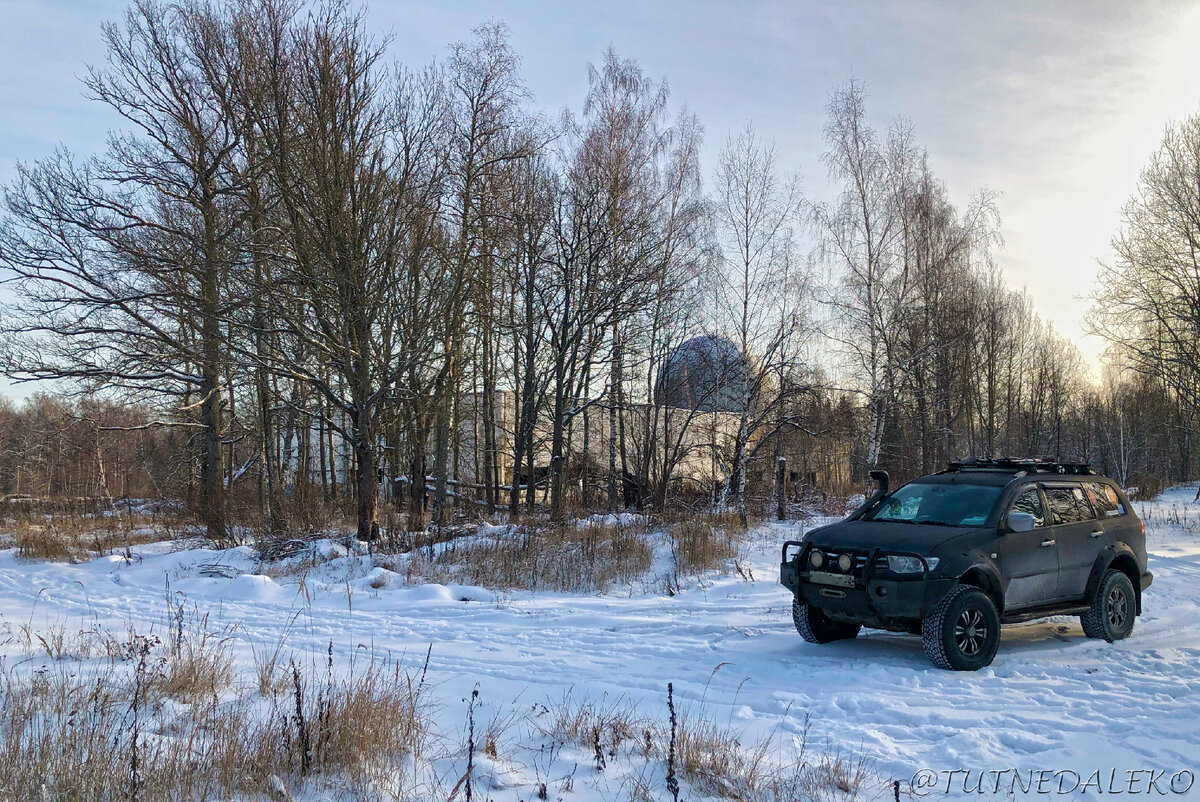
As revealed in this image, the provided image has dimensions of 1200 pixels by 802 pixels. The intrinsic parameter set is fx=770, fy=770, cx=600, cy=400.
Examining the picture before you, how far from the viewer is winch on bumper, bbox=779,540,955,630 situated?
676 centimetres

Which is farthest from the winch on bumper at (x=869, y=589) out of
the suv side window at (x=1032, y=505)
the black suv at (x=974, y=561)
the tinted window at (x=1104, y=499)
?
the tinted window at (x=1104, y=499)

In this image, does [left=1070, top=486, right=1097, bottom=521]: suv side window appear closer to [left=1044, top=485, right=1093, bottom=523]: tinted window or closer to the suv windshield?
[left=1044, top=485, right=1093, bottom=523]: tinted window

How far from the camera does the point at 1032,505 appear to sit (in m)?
7.75

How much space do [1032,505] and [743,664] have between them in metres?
3.38

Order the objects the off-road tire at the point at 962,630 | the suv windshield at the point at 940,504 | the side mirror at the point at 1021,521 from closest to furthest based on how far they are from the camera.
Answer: the off-road tire at the point at 962,630
the side mirror at the point at 1021,521
the suv windshield at the point at 940,504

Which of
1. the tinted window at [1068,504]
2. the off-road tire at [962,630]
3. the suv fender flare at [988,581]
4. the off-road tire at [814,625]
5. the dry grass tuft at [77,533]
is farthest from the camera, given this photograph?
the dry grass tuft at [77,533]

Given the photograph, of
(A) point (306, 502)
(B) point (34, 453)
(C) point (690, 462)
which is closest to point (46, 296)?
(A) point (306, 502)


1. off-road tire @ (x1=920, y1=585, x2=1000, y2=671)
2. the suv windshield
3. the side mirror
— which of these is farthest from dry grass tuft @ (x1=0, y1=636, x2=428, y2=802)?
the side mirror

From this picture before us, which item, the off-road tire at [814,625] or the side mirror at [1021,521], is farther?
the off-road tire at [814,625]

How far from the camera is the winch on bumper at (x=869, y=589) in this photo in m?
6.76

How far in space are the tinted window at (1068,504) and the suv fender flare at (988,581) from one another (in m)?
1.24

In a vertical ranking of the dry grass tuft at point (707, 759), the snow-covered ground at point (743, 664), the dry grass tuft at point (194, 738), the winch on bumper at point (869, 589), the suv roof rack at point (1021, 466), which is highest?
the suv roof rack at point (1021, 466)

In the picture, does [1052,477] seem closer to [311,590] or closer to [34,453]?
[311,590]

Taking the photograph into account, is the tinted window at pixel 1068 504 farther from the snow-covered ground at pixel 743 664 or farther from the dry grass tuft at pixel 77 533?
the dry grass tuft at pixel 77 533
